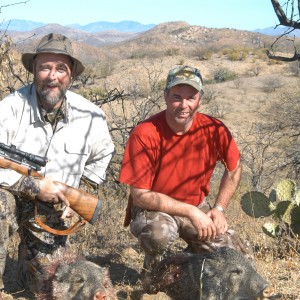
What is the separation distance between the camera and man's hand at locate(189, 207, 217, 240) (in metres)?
4.27

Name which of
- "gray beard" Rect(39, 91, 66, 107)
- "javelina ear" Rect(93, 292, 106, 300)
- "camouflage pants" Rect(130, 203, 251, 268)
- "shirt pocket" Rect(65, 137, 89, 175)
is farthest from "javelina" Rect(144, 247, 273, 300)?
"gray beard" Rect(39, 91, 66, 107)

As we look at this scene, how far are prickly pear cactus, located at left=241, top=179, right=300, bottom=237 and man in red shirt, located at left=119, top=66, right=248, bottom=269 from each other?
73 cm

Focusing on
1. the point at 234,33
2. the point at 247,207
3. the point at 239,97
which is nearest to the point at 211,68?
the point at 239,97

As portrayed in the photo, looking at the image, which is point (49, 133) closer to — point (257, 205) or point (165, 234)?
point (165, 234)

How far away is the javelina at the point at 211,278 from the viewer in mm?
3498

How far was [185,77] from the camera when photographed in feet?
14.6

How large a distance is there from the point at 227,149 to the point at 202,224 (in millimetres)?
753

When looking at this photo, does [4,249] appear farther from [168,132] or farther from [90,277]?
[168,132]

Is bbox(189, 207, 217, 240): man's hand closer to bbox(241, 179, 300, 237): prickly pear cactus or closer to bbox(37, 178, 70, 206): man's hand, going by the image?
bbox(37, 178, 70, 206): man's hand

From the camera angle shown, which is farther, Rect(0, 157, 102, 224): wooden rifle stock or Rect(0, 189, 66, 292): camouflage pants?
Rect(0, 189, 66, 292): camouflage pants

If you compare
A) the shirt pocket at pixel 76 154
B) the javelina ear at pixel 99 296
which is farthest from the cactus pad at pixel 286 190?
the javelina ear at pixel 99 296

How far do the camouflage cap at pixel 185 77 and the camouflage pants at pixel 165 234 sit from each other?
1.05m

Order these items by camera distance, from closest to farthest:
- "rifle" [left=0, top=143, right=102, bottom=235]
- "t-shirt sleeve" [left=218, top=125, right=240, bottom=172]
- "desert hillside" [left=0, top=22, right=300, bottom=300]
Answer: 1. "rifle" [left=0, top=143, right=102, bottom=235]
2. "t-shirt sleeve" [left=218, top=125, right=240, bottom=172]
3. "desert hillside" [left=0, top=22, right=300, bottom=300]

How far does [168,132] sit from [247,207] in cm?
135
